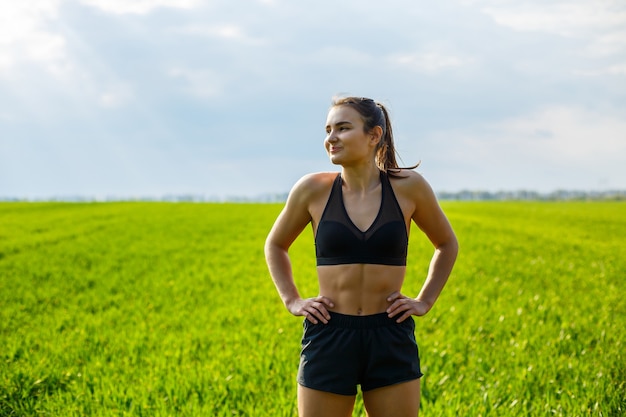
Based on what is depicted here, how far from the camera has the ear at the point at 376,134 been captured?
148 inches

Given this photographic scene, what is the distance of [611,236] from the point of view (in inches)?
1039

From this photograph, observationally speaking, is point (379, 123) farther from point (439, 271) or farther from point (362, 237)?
point (439, 271)

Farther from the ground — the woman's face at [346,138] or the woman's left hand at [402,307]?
the woman's face at [346,138]

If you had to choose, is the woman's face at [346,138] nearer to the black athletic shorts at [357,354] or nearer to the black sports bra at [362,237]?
the black sports bra at [362,237]

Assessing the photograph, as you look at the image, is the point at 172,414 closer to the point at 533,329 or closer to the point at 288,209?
the point at 288,209

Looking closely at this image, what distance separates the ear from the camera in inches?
148

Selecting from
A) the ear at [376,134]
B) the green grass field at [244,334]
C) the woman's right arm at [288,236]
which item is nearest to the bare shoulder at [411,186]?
the ear at [376,134]

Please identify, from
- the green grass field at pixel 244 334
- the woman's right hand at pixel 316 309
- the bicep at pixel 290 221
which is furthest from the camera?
the green grass field at pixel 244 334

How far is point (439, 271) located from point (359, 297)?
63 cm

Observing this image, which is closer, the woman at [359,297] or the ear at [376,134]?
the woman at [359,297]

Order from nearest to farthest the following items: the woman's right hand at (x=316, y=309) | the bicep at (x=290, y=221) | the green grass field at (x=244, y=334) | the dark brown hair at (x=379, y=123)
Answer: the woman's right hand at (x=316, y=309)
the dark brown hair at (x=379, y=123)
the bicep at (x=290, y=221)
the green grass field at (x=244, y=334)

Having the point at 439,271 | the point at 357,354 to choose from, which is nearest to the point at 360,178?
the point at 439,271

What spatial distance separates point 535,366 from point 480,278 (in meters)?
6.80

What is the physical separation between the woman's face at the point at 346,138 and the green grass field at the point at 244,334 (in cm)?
316
